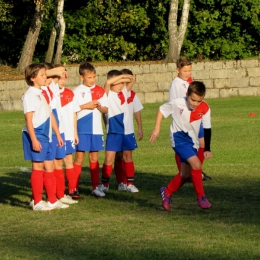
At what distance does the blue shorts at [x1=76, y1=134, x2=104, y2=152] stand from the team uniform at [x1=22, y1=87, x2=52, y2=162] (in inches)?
47.3

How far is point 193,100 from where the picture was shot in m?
9.34

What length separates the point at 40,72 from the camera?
31.5 feet

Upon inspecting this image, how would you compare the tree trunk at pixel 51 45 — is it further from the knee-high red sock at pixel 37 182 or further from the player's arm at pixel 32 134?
the player's arm at pixel 32 134

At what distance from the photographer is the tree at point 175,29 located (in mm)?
31359

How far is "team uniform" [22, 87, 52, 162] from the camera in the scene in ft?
31.2

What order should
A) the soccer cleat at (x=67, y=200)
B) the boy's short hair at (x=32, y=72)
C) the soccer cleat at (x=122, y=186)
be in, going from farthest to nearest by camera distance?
the soccer cleat at (x=122, y=186) < the soccer cleat at (x=67, y=200) < the boy's short hair at (x=32, y=72)

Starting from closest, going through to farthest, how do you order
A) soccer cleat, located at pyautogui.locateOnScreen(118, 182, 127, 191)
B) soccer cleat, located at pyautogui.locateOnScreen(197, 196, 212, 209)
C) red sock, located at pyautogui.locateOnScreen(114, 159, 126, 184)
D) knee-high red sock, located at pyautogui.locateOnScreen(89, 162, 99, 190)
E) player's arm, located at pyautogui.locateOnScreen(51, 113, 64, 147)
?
1. soccer cleat, located at pyautogui.locateOnScreen(197, 196, 212, 209)
2. player's arm, located at pyautogui.locateOnScreen(51, 113, 64, 147)
3. knee-high red sock, located at pyautogui.locateOnScreen(89, 162, 99, 190)
4. soccer cleat, located at pyautogui.locateOnScreen(118, 182, 127, 191)
5. red sock, located at pyautogui.locateOnScreen(114, 159, 126, 184)

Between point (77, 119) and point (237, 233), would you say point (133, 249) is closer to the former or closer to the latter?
point (237, 233)

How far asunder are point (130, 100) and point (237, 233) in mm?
3796

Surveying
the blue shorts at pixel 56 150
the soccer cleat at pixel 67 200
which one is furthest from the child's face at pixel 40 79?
the soccer cleat at pixel 67 200

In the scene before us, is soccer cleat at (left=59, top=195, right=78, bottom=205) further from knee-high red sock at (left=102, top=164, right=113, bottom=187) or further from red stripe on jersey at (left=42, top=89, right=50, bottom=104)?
red stripe on jersey at (left=42, top=89, right=50, bottom=104)

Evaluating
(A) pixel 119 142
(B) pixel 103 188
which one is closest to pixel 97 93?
(A) pixel 119 142

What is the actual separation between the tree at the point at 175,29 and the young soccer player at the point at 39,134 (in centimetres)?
2193

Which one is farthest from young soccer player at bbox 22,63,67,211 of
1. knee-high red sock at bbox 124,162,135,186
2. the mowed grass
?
knee-high red sock at bbox 124,162,135,186
